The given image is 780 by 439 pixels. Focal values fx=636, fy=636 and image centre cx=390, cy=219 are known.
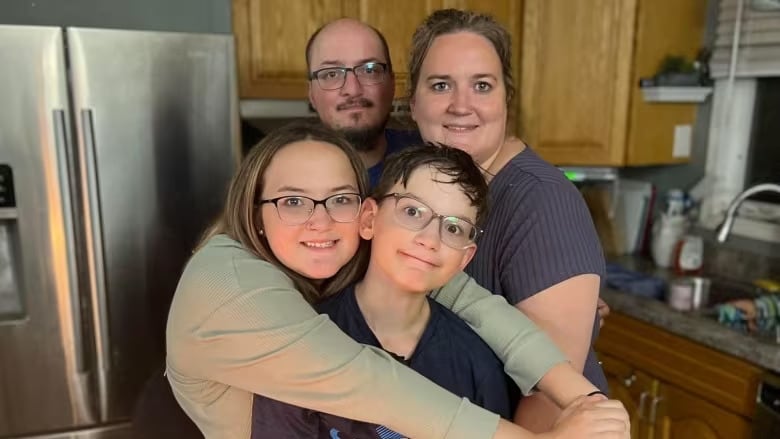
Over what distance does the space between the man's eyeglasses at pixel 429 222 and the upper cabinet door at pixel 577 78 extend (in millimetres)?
1707

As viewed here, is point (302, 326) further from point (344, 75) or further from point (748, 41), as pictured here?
point (748, 41)

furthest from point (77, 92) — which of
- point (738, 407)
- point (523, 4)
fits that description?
point (738, 407)

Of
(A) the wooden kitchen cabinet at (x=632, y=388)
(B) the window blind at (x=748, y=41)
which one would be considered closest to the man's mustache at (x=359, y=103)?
(A) the wooden kitchen cabinet at (x=632, y=388)

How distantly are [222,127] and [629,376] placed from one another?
4.97ft

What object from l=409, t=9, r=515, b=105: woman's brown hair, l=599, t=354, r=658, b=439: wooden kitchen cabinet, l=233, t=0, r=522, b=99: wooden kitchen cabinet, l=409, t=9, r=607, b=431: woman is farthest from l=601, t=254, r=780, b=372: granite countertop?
l=409, t=9, r=515, b=105: woman's brown hair

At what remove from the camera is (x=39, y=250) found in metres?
1.77

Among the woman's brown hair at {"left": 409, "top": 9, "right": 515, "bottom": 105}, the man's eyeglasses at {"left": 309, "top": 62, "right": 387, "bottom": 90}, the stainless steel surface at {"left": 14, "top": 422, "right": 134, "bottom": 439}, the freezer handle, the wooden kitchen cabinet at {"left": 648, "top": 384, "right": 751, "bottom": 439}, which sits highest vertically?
the woman's brown hair at {"left": 409, "top": 9, "right": 515, "bottom": 105}

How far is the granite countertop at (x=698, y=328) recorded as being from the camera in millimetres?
1687

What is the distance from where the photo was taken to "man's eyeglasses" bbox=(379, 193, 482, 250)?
80 centimetres

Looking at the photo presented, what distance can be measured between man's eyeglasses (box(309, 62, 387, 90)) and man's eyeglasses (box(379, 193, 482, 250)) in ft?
2.06

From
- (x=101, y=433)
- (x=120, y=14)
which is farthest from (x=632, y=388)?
(x=120, y=14)

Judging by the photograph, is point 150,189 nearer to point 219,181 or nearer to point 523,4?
point 219,181

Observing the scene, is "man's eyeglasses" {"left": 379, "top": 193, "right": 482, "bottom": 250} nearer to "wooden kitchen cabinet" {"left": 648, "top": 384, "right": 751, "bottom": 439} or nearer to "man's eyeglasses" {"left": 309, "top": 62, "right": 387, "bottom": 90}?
"man's eyeglasses" {"left": 309, "top": 62, "right": 387, "bottom": 90}

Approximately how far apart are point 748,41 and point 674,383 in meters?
1.26
